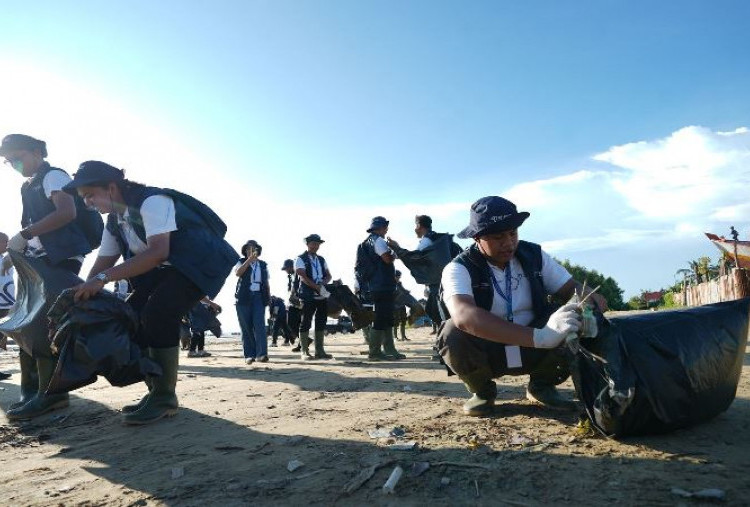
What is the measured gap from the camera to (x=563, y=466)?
2139 millimetres

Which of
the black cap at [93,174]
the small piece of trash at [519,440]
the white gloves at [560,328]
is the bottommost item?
the small piece of trash at [519,440]

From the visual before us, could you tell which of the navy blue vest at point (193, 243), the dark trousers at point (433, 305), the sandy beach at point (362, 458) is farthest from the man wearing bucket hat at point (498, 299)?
the dark trousers at point (433, 305)

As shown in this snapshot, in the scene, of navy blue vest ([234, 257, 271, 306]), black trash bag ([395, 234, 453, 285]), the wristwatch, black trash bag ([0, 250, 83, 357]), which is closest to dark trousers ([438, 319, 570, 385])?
the wristwatch

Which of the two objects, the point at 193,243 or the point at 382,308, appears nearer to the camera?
the point at 193,243

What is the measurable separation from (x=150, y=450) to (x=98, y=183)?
6.21ft

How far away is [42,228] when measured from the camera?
3.97m

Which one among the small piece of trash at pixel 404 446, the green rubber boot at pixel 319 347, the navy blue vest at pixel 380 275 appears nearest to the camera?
the small piece of trash at pixel 404 446

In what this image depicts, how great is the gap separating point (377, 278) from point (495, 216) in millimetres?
4901

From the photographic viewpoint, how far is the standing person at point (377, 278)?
7680mm

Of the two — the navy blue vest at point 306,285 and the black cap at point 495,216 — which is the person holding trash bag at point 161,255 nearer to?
the black cap at point 495,216

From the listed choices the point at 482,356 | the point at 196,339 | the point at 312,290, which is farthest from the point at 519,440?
the point at 196,339

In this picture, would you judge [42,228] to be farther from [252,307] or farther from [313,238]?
[313,238]

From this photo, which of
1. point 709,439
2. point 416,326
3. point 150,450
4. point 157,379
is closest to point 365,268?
point 157,379

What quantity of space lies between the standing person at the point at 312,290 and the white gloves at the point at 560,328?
5.97 metres
